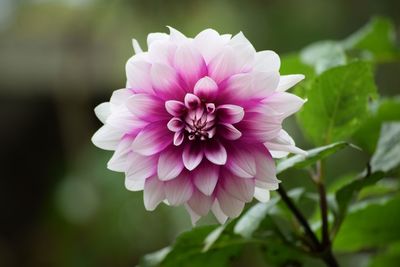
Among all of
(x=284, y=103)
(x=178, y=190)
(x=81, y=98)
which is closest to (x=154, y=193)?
(x=178, y=190)

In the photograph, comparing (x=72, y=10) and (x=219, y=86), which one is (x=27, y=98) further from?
(x=219, y=86)

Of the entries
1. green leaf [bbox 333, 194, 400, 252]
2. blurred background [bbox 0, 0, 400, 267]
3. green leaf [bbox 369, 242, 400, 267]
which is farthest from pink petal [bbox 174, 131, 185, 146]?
blurred background [bbox 0, 0, 400, 267]

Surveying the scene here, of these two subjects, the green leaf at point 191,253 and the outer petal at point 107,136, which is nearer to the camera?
the outer petal at point 107,136

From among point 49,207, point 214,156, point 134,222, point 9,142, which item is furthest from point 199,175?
point 9,142

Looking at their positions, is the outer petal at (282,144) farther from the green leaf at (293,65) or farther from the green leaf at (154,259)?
the green leaf at (293,65)

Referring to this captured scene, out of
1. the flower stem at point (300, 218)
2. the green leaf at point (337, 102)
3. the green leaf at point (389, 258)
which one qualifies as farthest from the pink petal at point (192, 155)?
the green leaf at point (389, 258)

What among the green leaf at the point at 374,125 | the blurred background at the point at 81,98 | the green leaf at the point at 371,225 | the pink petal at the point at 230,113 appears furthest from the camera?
the blurred background at the point at 81,98

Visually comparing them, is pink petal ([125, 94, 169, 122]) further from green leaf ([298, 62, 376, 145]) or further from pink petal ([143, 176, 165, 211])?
green leaf ([298, 62, 376, 145])
